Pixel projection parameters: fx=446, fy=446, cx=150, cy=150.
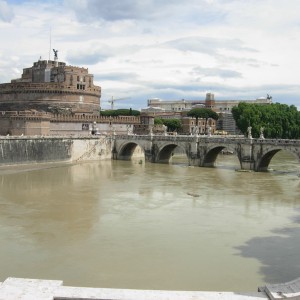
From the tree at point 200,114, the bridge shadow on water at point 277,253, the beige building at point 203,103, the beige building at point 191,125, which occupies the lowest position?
the bridge shadow on water at point 277,253

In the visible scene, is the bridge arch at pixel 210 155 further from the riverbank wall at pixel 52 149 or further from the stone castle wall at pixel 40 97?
the stone castle wall at pixel 40 97

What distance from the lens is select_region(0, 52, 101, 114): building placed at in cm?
6469

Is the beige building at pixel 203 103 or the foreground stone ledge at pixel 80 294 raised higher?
the beige building at pixel 203 103

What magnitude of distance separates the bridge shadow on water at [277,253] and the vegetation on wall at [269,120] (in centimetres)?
4625

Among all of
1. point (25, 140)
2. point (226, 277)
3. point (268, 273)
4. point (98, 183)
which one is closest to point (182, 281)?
point (226, 277)

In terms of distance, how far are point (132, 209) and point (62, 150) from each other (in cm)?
2712

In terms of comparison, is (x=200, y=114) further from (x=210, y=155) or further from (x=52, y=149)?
(x=52, y=149)

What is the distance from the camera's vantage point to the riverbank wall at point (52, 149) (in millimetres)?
42625

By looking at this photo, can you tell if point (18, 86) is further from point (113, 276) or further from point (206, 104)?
point (206, 104)

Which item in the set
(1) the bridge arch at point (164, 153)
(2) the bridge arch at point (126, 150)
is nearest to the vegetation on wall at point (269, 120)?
(1) the bridge arch at point (164, 153)

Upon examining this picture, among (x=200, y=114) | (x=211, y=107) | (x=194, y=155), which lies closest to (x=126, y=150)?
(x=194, y=155)

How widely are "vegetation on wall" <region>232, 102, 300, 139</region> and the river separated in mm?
30460

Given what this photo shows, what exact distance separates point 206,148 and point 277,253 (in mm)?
30104

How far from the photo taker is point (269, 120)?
64.9 m
